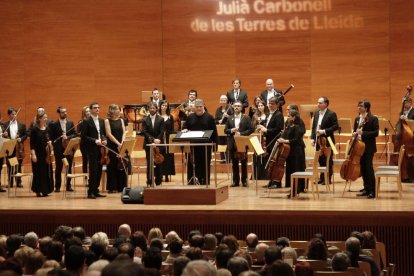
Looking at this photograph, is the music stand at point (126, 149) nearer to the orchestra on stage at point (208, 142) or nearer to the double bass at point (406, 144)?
the orchestra on stage at point (208, 142)

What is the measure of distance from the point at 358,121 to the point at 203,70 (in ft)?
18.4

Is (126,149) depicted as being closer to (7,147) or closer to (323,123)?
(7,147)

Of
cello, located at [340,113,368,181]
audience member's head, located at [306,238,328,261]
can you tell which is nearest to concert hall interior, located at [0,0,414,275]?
cello, located at [340,113,368,181]

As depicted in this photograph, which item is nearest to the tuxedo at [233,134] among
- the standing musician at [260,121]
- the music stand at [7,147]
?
the standing musician at [260,121]

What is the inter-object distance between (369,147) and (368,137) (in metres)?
0.14

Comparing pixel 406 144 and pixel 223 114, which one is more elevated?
pixel 223 114

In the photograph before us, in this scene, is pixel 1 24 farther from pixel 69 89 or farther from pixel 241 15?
pixel 241 15

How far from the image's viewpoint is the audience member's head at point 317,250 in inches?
229

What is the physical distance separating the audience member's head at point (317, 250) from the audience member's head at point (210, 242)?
1008mm

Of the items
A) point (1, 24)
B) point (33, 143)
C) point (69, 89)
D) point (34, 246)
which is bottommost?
point (34, 246)

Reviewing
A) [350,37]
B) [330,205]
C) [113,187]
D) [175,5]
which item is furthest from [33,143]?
[350,37]

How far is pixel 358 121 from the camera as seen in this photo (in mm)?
10547

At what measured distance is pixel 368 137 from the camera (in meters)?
10.2

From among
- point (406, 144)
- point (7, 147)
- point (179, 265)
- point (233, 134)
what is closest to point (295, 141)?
point (233, 134)
